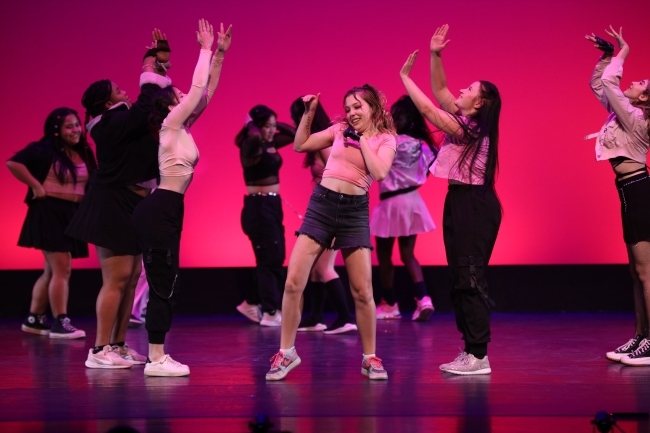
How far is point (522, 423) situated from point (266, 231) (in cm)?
357

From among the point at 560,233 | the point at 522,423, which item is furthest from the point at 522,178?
the point at 522,423

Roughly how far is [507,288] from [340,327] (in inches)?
77.5

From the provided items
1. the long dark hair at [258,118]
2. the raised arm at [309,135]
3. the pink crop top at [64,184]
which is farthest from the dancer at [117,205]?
the long dark hair at [258,118]

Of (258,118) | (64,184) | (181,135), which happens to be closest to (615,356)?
(181,135)

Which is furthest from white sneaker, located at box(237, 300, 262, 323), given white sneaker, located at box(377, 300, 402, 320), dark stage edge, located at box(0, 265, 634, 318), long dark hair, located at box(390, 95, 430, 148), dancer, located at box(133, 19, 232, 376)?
dancer, located at box(133, 19, 232, 376)

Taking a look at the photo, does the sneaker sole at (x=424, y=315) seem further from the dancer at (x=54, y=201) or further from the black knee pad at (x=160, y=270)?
the black knee pad at (x=160, y=270)

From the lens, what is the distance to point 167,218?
4.45 meters

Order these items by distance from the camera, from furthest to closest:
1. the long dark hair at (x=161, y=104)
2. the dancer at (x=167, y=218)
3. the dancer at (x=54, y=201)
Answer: the dancer at (x=54, y=201), the long dark hair at (x=161, y=104), the dancer at (x=167, y=218)

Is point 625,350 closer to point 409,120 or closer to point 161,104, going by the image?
point 409,120

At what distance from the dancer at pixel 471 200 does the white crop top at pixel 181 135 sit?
102 centimetres

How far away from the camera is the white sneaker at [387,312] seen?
7124 millimetres

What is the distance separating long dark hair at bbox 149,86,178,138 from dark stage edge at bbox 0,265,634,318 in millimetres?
3090

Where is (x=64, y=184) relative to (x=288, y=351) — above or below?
above

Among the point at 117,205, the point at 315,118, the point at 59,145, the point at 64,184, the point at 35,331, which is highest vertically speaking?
the point at 315,118
